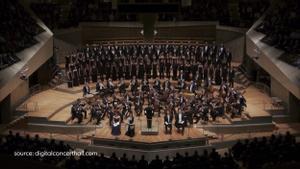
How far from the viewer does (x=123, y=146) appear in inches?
603

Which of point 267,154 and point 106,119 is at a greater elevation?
point 267,154

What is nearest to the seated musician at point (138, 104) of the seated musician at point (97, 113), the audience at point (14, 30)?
the seated musician at point (97, 113)

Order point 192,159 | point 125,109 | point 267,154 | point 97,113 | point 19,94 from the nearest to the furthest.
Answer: point 192,159, point 267,154, point 125,109, point 97,113, point 19,94

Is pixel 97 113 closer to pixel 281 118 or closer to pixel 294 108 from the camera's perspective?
pixel 281 118

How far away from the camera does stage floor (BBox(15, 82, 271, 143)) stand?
51.5 feet

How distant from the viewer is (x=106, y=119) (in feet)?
56.4

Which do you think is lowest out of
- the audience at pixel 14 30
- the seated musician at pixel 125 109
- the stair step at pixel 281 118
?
the stair step at pixel 281 118

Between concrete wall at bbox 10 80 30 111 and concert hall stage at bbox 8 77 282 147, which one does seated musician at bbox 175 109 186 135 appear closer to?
concert hall stage at bbox 8 77 282 147

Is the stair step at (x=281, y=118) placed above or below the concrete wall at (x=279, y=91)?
below

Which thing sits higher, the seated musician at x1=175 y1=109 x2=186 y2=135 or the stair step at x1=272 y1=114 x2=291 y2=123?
the seated musician at x1=175 y1=109 x2=186 y2=135

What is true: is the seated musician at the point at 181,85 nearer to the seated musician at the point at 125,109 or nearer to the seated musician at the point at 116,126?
the seated musician at the point at 125,109

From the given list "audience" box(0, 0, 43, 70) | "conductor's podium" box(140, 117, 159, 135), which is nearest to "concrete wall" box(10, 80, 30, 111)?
"audience" box(0, 0, 43, 70)

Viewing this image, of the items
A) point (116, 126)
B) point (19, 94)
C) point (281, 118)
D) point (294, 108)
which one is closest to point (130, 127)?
point (116, 126)

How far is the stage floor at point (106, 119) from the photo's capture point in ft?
51.5
